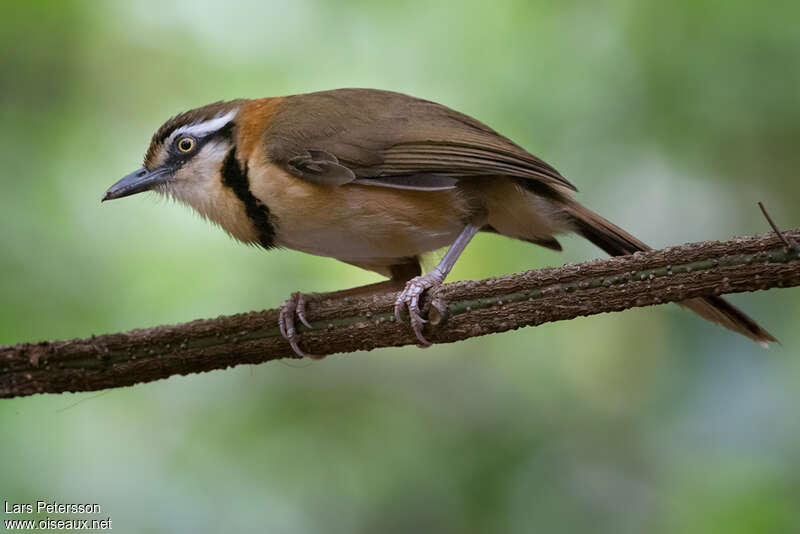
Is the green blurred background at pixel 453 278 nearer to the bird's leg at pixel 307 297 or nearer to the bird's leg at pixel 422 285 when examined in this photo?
the bird's leg at pixel 307 297

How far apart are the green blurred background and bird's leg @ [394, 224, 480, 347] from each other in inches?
32.4

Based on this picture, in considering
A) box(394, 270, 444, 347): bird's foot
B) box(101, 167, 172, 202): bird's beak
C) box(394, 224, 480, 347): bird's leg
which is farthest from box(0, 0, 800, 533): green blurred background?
box(394, 270, 444, 347): bird's foot

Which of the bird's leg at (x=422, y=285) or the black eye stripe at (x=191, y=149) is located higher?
the black eye stripe at (x=191, y=149)

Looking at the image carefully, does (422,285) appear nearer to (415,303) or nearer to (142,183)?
(415,303)

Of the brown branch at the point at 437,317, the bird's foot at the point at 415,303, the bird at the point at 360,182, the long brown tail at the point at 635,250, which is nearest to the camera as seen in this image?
the brown branch at the point at 437,317

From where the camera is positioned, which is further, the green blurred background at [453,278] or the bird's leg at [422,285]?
the green blurred background at [453,278]

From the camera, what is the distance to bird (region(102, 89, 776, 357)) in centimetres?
361

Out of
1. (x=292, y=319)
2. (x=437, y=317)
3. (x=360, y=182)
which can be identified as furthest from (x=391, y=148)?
(x=437, y=317)

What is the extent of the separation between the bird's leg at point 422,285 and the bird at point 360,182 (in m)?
0.01

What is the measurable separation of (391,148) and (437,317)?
43.0 inches

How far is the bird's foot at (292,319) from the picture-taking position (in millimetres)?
3350

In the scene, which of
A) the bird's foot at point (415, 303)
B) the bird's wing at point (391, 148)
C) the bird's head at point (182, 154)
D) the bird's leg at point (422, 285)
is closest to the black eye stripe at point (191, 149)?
the bird's head at point (182, 154)

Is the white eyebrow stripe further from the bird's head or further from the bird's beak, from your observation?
the bird's beak

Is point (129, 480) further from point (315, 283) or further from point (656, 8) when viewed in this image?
point (656, 8)
